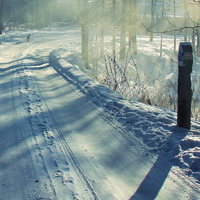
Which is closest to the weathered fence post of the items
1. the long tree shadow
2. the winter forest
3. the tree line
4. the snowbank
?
the snowbank

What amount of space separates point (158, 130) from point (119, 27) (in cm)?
2035

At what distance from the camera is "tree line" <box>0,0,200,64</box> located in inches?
758

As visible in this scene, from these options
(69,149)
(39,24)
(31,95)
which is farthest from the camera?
(39,24)

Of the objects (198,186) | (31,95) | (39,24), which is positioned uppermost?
(39,24)

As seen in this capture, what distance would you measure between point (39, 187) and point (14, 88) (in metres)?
5.49

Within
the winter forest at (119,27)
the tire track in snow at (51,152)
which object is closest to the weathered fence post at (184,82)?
the tire track in snow at (51,152)

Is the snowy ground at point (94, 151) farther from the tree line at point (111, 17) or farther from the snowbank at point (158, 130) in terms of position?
the tree line at point (111, 17)

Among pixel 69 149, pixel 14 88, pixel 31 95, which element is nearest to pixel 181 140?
pixel 69 149

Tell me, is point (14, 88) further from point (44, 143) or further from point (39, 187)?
point (39, 187)

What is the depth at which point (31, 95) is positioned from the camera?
23.5 ft

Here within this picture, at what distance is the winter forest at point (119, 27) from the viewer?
14.5 metres

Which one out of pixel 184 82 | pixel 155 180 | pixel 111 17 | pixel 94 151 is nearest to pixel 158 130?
pixel 184 82

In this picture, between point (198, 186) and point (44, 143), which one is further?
point (44, 143)

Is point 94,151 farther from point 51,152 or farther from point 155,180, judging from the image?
point 155,180
